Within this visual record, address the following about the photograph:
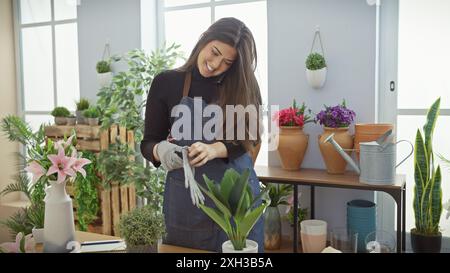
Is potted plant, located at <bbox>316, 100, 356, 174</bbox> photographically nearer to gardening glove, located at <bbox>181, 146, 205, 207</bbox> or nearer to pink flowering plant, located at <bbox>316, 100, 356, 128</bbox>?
pink flowering plant, located at <bbox>316, 100, 356, 128</bbox>

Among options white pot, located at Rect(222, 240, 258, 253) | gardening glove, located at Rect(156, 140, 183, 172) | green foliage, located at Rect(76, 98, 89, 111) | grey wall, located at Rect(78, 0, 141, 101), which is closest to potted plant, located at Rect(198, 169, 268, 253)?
white pot, located at Rect(222, 240, 258, 253)

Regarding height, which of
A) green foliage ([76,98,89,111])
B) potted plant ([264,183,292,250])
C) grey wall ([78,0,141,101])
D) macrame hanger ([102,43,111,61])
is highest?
grey wall ([78,0,141,101])

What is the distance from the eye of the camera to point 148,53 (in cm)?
221

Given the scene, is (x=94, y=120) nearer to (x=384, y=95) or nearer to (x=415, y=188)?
(x=384, y=95)

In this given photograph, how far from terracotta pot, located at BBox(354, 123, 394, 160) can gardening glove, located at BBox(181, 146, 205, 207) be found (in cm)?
84

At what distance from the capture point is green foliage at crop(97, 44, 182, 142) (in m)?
2.11

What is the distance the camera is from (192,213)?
1341 mm

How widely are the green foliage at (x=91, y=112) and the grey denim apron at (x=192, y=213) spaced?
994 millimetres

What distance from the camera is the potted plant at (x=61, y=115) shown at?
2040mm

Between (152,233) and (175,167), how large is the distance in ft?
1.65

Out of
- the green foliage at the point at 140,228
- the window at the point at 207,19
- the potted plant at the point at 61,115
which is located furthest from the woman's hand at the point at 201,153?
the potted plant at the point at 61,115

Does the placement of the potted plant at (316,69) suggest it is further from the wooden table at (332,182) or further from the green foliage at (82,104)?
the green foliage at (82,104)

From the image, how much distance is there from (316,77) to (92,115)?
120 cm

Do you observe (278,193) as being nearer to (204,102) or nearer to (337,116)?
(337,116)
